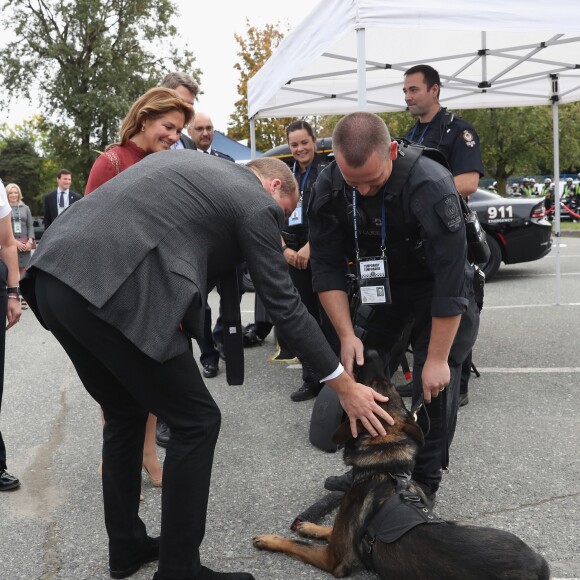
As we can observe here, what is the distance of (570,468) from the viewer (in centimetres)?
320

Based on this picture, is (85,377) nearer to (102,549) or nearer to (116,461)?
(116,461)

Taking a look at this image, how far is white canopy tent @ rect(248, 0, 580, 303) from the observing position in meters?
3.87

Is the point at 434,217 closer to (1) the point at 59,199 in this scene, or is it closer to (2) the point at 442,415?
(2) the point at 442,415

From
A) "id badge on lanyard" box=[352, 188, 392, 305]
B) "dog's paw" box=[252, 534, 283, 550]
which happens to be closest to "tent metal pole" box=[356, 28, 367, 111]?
"id badge on lanyard" box=[352, 188, 392, 305]

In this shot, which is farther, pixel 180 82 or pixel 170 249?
pixel 180 82

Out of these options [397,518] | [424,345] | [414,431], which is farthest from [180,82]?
[397,518]

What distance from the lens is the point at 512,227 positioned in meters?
8.86

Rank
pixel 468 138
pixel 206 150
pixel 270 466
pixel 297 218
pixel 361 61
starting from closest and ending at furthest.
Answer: pixel 270 466, pixel 361 61, pixel 468 138, pixel 297 218, pixel 206 150

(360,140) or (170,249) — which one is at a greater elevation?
(360,140)

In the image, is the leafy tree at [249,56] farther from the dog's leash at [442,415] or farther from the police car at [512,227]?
the dog's leash at [442,415]

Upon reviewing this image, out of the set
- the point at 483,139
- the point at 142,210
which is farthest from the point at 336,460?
the point at 483,139

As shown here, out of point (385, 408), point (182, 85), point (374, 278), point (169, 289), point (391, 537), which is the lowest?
point (391, 537)

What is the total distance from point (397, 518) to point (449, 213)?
1.13 metres

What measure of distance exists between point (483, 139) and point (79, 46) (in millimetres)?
18299
